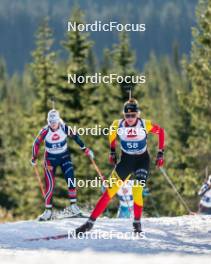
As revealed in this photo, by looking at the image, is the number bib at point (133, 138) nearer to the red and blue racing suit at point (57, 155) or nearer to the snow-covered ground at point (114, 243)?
the snow-covered ground at point (114, 243)

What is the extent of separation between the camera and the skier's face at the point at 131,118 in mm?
10484

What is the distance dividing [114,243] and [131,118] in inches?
79.2

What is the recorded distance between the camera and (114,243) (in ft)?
31.1

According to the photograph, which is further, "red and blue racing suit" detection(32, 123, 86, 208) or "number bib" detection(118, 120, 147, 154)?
"red and blue racing suit" detection(32, 123, 86, 208)

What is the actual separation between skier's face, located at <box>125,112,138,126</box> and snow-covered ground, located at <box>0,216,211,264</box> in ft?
5.27

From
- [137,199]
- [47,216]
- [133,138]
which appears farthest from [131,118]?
[47,216]

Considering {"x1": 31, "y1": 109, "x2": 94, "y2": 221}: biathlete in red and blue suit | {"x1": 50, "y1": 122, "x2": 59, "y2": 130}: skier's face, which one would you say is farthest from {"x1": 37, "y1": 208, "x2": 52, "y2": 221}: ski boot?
→ {"x1": 50, "y1": 122, "x2": 59, "y2": 130}: skier's face

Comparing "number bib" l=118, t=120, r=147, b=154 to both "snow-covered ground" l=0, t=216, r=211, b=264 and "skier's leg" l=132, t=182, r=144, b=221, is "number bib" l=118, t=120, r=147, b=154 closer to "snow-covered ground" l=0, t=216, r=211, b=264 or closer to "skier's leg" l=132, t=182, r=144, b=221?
"skier's leg" l=132, t=182, r=144, b=221

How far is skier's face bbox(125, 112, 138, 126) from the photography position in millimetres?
10484

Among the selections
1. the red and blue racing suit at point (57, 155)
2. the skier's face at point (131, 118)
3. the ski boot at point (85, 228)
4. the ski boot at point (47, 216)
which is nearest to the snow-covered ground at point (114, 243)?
the ski boot at point (85, 228)

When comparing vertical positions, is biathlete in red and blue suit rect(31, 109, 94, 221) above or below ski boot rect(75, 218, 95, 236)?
above

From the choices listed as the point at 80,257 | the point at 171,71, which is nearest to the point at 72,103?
the point at 80,257

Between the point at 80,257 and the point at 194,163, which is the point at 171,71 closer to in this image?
the point at 194,163

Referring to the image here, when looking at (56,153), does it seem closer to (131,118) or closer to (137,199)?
(131,118)
